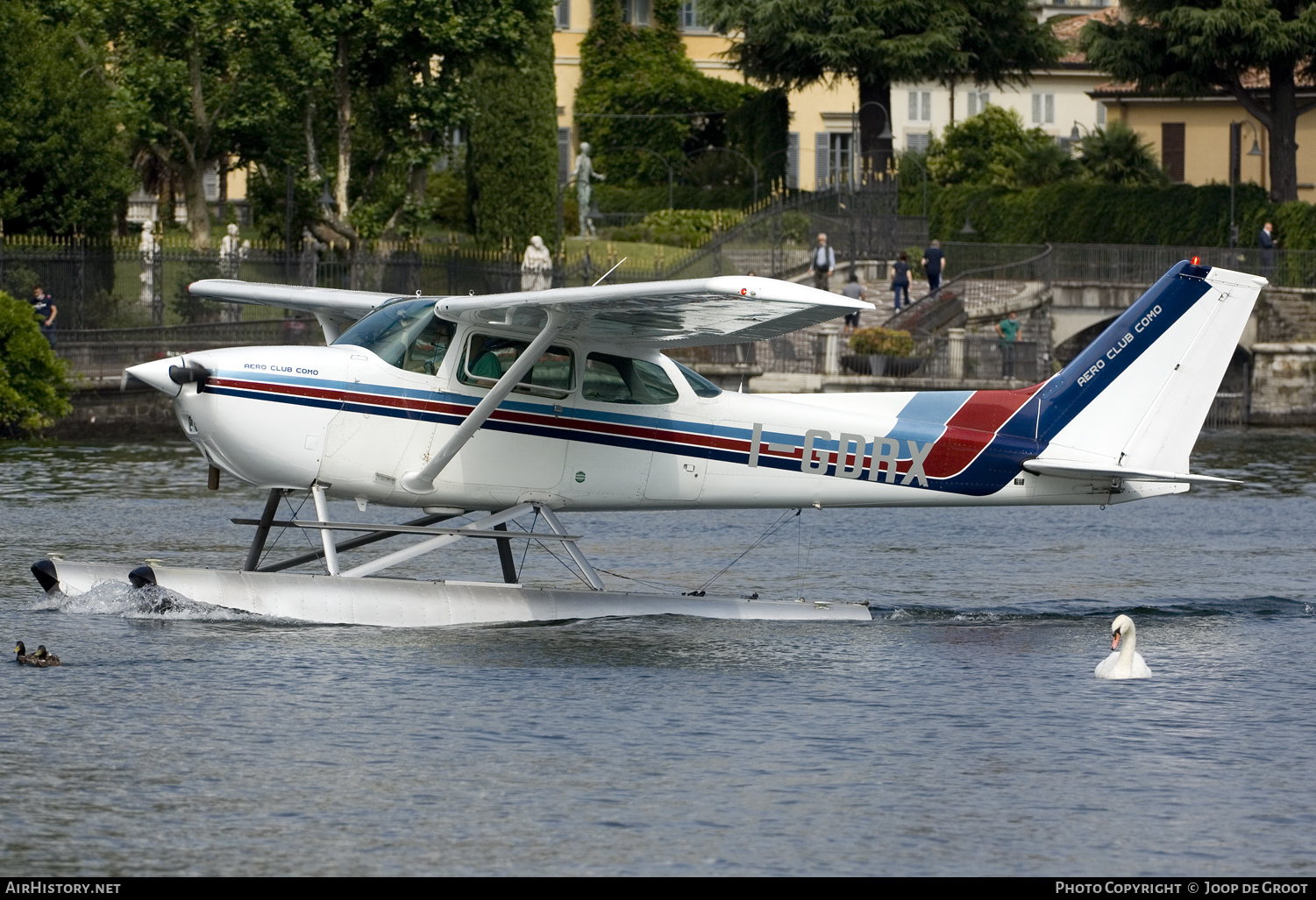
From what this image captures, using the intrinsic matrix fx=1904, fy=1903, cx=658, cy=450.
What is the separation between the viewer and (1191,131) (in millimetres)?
60594

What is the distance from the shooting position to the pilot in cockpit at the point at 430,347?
14281 millimetres

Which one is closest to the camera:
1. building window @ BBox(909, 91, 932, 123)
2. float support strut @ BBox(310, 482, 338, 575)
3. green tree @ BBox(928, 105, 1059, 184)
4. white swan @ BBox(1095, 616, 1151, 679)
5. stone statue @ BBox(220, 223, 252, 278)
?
white swan @ BBox(1095, 616, 1151, 679)

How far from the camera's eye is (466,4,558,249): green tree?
4194 centimetres

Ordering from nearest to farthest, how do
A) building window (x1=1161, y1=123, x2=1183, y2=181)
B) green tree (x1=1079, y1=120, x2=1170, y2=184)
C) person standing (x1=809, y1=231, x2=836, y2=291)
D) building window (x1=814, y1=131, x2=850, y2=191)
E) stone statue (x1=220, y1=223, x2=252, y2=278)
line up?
1. stone statue (x1=220, y1=223, x2=252, y2=278)
2. person standing (x1=809, y1=231, x2=836, y2=291)
3. green tree (x1=1079, y1=120, x2=1170, y2=184)
4. building window (x1=1161, y1=123, x2=1183, y2=181)
5. building window (x1=814, y1=131, x2=850, y2=191)

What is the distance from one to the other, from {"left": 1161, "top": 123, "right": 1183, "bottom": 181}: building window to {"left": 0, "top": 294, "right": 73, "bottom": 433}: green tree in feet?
134

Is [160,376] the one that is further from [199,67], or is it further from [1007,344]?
[1007,344]

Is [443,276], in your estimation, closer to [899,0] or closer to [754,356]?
[754,356]

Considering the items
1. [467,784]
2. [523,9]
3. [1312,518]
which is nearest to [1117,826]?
[467,784]

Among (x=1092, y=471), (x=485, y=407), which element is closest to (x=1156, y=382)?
(x=1092, y=471)

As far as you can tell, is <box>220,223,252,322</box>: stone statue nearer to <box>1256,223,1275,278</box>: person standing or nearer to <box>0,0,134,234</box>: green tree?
<box>0,0,134,234</box>: green tree

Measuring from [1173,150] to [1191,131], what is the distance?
826 millimetres

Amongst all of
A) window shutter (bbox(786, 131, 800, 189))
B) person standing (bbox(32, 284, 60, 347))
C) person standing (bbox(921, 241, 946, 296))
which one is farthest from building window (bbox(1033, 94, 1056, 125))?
person standing (bbox(32, 284, 60, 347))

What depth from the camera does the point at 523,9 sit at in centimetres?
3953

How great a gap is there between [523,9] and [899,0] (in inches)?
622
